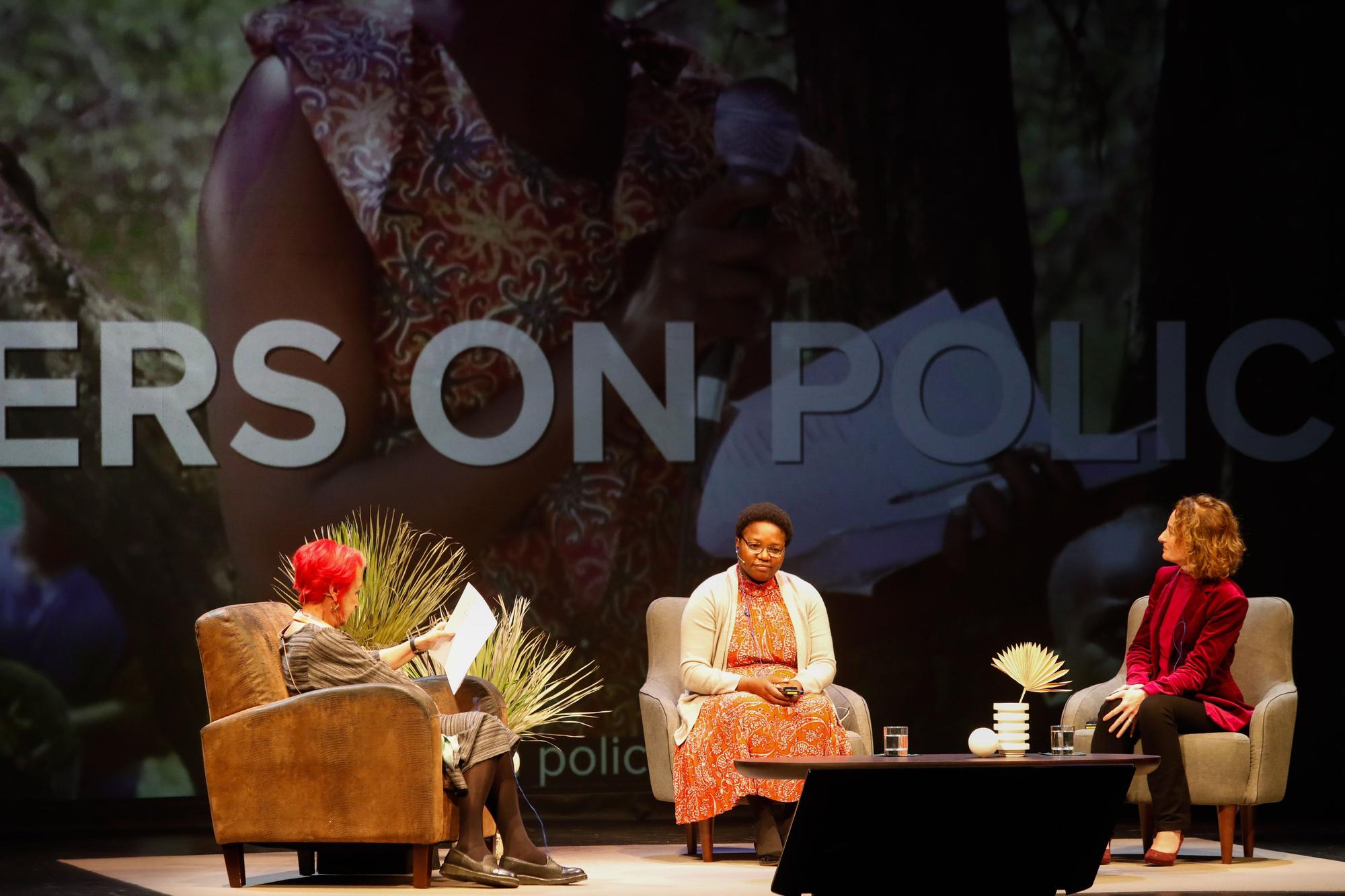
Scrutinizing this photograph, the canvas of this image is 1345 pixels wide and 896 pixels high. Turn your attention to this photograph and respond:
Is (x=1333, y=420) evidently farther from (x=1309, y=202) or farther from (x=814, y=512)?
(x=814, y=512)

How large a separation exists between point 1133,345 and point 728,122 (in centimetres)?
189

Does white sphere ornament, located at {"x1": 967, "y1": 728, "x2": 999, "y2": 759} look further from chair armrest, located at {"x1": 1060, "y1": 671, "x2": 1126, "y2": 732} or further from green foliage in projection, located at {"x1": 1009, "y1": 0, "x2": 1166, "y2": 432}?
green foliage in projection, located at {"x1": 1009, "y1": 0, "x2": 1166, "y2": 432}

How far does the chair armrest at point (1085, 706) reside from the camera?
5.68 metres

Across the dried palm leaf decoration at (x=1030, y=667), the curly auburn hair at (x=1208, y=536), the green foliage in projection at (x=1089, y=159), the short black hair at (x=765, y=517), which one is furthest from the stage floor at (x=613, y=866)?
the green foliage in projection at (x=1089, y=159)

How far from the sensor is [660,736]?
219 inches

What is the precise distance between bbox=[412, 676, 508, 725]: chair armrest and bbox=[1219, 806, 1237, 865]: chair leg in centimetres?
219

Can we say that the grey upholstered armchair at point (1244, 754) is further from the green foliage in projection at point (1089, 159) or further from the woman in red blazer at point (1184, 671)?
the green foliage in projection at point (1089, 159)

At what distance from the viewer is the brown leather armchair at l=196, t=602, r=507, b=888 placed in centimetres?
454

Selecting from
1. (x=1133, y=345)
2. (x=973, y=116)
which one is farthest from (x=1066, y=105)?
(x=1133, y=345)

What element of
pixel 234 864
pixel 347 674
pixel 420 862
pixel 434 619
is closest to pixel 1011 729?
pixel 420 862

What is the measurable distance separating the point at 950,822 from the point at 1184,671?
1424 millimetres

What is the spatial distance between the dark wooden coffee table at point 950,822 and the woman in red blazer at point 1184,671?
2.99 ft

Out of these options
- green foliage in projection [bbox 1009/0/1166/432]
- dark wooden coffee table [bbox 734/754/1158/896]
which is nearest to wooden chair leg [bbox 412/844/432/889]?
dark wooden coffee table [bbox 734/754/1158/896]

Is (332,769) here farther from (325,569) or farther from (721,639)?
(721,639)
